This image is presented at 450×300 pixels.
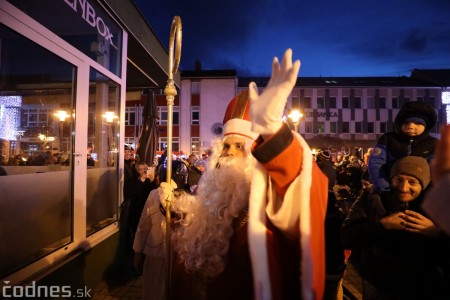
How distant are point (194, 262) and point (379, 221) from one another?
137 centimetres

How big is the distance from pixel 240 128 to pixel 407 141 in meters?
2.27

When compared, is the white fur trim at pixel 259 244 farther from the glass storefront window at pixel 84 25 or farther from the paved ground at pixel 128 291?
the glass storefront window at pixel 84 25

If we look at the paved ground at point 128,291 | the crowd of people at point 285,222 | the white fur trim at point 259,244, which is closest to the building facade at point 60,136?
the paved ground at point 128,291

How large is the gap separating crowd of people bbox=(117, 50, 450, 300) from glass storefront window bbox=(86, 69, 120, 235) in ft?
6.47

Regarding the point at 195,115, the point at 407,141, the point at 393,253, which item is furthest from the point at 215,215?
the point at 195,115

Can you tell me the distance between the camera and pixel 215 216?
171 cm

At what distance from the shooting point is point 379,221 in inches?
77.2

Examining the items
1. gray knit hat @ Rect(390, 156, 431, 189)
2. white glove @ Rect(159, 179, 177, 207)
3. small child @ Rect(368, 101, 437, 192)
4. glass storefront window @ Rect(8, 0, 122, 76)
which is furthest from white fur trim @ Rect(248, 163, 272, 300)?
glass storefront window @ Rect(8, 0, 122, 76)

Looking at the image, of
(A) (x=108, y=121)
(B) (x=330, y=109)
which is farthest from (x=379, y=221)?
(B) (x=330, y=109)

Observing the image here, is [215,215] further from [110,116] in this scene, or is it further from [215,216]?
[110,116]

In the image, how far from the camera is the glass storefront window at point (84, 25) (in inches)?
132

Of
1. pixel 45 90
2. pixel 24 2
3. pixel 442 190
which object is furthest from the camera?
pixel 45 90

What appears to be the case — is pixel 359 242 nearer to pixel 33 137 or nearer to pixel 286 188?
pixel 286 188

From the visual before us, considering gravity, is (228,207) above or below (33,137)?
below
